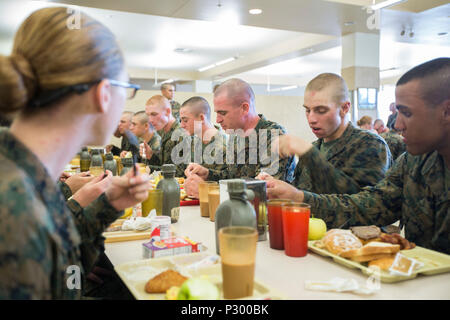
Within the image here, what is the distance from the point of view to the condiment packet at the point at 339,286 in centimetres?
97

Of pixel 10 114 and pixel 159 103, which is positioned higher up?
pixel 159 103

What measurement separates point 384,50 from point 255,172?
349 inches

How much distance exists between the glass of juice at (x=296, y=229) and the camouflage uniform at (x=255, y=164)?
130cm

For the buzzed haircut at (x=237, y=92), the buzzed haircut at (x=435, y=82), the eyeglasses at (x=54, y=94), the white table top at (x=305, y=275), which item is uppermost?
the buzzed haircut at (x=237, y=92)

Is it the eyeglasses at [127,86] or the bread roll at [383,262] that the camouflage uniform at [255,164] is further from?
the eyeglasses at [127,86]

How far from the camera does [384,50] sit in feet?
32.6

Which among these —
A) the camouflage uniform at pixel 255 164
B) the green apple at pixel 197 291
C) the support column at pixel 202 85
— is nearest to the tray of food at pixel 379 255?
the green apple at pixel 197 291

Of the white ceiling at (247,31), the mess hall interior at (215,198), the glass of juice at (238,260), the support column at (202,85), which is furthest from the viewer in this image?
the support column at (202,85)

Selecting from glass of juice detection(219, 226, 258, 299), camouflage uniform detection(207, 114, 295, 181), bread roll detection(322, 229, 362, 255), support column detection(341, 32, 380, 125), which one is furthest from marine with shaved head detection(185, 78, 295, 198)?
support column detection(341, 32, 380, 125)

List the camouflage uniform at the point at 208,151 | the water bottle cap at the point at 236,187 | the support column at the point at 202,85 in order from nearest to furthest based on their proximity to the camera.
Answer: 1. the water bottle cap at the point at 236,187
2. the camouflage uniform at the point at 208,151
3. the support column at the point at 202,85

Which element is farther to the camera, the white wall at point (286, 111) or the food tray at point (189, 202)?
the white wall at point (286, 111)

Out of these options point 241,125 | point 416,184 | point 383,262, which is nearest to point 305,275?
point 383,262
